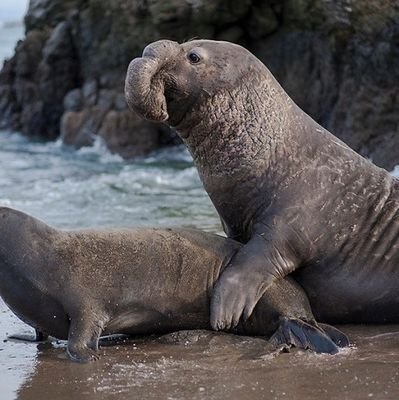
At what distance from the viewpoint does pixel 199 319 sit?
20.9 ft

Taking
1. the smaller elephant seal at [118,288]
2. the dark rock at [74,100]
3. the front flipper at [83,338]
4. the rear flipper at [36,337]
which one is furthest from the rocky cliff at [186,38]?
the front flipper at [83,338]

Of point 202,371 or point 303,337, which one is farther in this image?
point 303,337

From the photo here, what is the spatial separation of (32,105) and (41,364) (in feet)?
49.8

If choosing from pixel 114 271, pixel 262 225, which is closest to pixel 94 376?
pixel 114 271

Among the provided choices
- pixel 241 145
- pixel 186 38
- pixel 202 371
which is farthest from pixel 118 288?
pixel 186 38

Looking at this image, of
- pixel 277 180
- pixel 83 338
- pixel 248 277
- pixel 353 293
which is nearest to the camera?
pixel 83 338

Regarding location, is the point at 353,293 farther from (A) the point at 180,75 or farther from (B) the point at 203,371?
(A) the point at 180,75

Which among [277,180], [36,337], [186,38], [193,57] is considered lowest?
[36,337]

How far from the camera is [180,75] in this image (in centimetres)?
680

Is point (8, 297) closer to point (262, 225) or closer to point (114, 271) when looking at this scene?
point (114, 271)

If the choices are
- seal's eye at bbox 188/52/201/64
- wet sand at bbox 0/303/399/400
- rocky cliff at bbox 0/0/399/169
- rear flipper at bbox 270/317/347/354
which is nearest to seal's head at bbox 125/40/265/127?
seal's eye at bbox 188/52/201/64

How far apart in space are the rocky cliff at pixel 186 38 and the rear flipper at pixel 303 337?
8022 millimetres

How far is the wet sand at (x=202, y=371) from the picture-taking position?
5.23 m

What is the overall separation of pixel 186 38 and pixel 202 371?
12.1 metres
